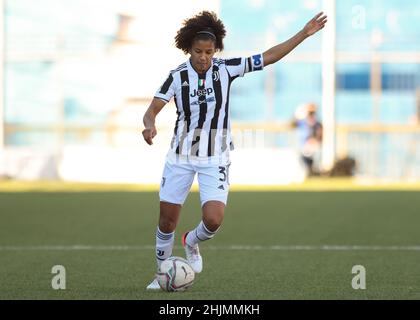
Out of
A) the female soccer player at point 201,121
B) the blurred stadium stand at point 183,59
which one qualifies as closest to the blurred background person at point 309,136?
the blurred stadium stand at point 183,59

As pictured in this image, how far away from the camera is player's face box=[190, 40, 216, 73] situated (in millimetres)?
8789

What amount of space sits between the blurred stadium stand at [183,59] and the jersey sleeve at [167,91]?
2245 centimetres

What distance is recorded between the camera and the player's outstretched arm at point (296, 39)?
29.7ft

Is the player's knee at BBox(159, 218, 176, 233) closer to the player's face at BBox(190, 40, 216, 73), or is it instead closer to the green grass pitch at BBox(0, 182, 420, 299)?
the green grass pitch at BBox(0, 182, 420, 299)

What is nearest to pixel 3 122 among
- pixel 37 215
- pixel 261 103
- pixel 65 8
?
pixel 65 8

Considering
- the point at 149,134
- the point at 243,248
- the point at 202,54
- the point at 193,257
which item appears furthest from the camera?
the point at 243,248

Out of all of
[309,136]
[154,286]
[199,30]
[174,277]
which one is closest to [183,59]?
[309,136]

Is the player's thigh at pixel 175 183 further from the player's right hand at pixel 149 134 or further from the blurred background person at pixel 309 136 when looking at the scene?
the blurred background person at pixel 309 136

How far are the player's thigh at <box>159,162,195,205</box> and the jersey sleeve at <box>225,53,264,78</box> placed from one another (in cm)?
84

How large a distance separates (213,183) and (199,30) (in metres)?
1.21

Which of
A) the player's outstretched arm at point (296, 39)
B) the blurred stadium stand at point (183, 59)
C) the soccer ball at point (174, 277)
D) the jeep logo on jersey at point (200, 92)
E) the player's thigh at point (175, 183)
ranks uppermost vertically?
the blurred stadium stand at point (183, 59)

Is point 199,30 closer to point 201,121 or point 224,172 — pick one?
point 201,121

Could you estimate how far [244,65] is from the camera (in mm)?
9086

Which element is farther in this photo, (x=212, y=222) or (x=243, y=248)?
(x=243, y=248)
